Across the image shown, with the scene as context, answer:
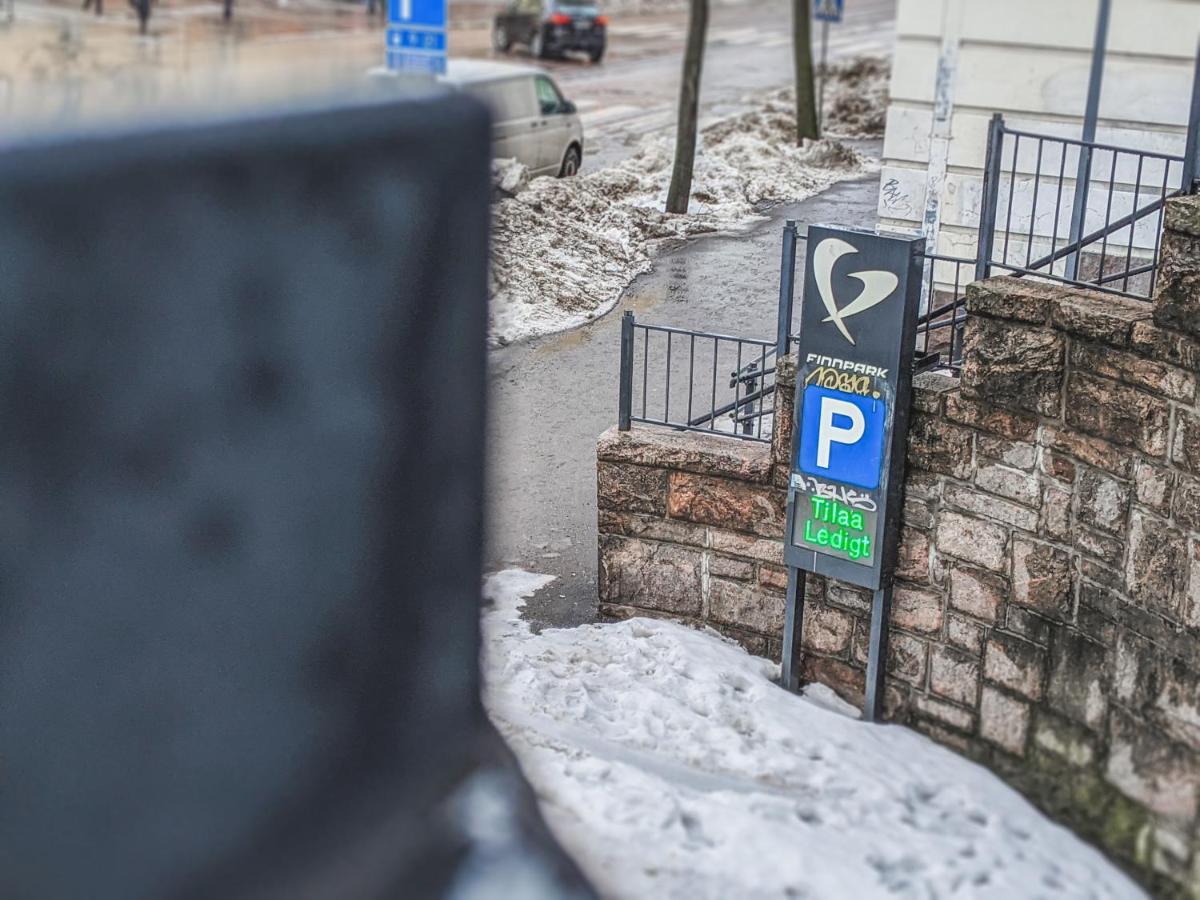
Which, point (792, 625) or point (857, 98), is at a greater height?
point (857, 98)

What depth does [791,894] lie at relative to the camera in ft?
18.0

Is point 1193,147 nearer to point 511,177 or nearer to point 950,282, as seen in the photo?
point 950,282

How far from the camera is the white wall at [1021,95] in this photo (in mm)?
10656

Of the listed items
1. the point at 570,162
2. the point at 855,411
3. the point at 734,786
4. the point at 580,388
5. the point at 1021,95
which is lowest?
the point at 734,786

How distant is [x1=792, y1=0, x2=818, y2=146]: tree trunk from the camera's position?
2019 centimetres

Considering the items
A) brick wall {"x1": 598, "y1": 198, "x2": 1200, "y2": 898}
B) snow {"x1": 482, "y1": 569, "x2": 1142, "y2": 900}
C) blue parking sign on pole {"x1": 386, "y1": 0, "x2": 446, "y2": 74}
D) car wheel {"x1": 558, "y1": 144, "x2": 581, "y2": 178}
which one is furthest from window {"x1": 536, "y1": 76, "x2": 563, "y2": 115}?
snow {"x1": 482, "y1": 569, "x2": 1142, "y2": 900}

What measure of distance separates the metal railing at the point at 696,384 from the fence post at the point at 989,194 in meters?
1.31

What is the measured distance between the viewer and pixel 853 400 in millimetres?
7488

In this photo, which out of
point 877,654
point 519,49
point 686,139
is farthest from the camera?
point 519,49

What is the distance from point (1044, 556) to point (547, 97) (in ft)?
41.9

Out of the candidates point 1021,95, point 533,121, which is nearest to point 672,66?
point 533,121

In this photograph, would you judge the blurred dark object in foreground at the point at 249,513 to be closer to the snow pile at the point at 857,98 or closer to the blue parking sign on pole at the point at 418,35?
the blue parking sign on pole at the point at 418,35

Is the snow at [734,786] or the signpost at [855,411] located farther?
the signpost at [855,411]

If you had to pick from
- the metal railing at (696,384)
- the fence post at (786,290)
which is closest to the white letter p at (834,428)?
the fence post at (786,290)
